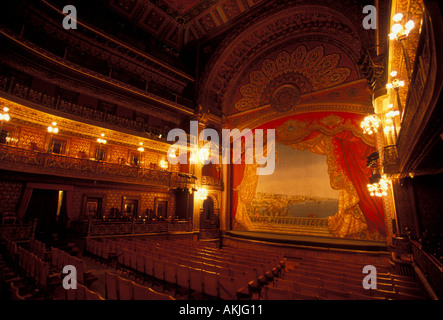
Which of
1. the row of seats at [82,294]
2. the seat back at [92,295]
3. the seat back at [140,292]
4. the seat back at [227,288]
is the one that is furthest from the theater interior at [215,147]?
the seat back at [92,295]

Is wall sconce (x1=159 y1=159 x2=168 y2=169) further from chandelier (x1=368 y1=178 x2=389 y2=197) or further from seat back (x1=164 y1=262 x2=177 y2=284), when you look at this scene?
chandelier (x1=368 y1=178 x2=389 y2=197)

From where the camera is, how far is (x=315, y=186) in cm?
1372

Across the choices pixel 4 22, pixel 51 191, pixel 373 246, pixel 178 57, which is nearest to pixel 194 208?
pixel 51 191

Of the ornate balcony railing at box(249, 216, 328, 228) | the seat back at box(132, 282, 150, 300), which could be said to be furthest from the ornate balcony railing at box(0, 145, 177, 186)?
the seat back at box(132, 282, 150, 300)

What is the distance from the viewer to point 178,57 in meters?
19.7

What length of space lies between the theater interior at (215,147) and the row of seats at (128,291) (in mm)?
68

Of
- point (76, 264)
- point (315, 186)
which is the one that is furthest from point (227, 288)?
point (315, 186)

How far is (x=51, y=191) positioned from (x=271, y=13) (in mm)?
18037

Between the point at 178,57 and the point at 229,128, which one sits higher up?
the point at 178,57

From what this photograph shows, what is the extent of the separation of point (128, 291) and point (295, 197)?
12228 mm

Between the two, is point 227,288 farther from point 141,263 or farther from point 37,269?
point 37,269

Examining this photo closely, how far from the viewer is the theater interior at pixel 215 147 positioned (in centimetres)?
647

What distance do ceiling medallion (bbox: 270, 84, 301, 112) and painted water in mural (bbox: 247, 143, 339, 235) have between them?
270 centimetres
